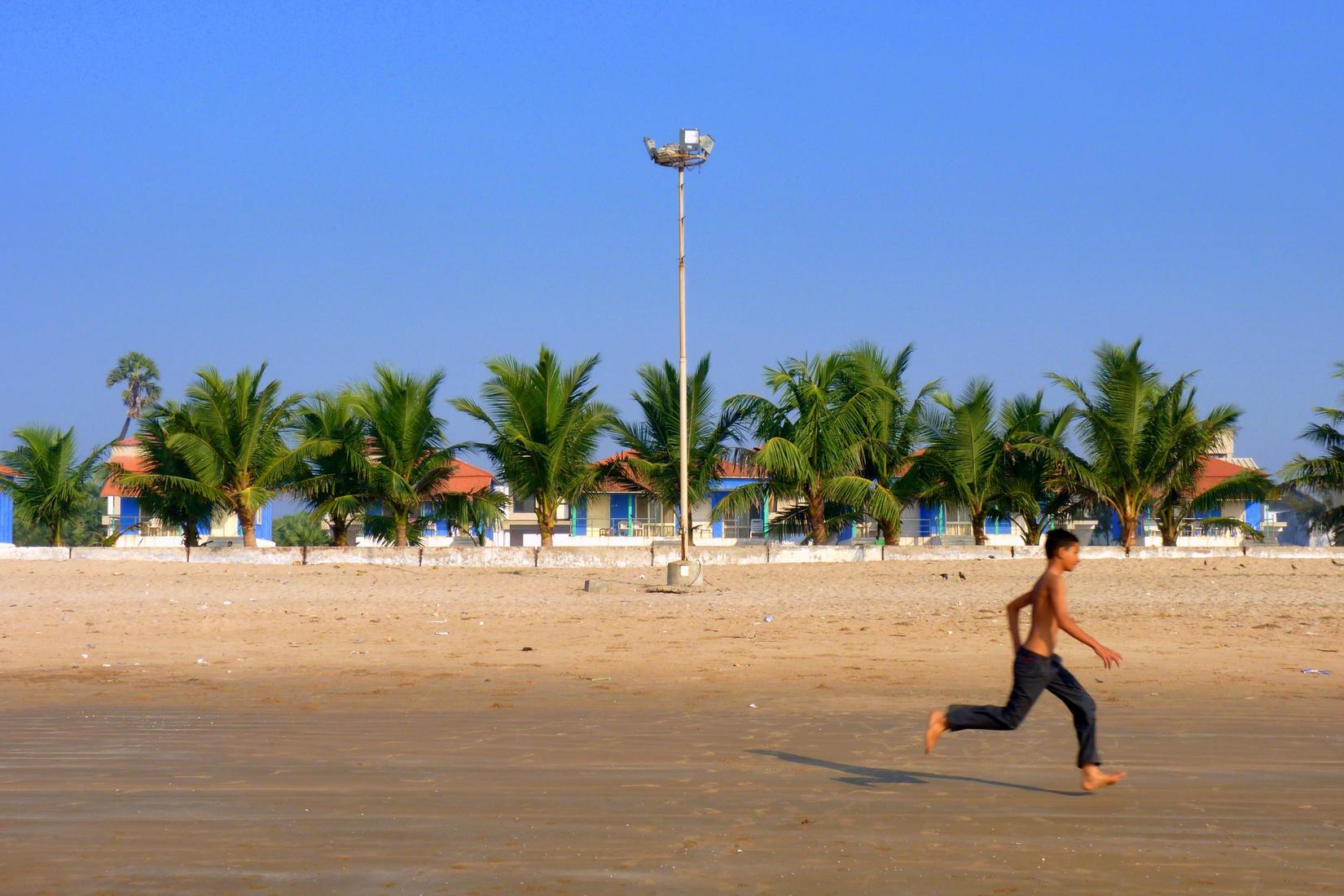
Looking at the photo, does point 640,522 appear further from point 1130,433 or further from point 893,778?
point 893,778

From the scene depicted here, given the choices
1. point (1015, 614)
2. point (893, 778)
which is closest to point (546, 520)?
point (893, 778)

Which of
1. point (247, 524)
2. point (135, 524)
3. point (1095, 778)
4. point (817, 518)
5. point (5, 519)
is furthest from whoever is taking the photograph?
point (5, 519)

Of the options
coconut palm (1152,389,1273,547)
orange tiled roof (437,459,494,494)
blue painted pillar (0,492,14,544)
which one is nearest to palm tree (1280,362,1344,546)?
coconut palm (1152,389,1273,547)

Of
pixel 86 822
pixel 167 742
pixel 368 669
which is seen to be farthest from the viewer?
pixel 368 669

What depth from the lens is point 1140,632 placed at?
1413cm

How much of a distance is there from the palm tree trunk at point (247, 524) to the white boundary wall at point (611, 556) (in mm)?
4001

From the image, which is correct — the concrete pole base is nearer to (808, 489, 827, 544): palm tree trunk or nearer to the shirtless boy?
(808, 489, 827, 544): palm tree trunk

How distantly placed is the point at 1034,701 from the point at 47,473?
3371 cm

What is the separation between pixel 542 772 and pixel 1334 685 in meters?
6.84

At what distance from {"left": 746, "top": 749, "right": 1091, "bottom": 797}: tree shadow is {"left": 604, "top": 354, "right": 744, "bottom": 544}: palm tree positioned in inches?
864

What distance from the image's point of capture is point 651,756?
7676 millimetres

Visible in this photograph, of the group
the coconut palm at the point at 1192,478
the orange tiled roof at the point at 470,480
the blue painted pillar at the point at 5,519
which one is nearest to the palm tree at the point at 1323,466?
the coconut palm at the point at 1192,478

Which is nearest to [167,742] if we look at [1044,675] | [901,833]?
[901,833]

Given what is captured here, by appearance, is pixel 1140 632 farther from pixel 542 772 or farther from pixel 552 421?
pixel 552 421
